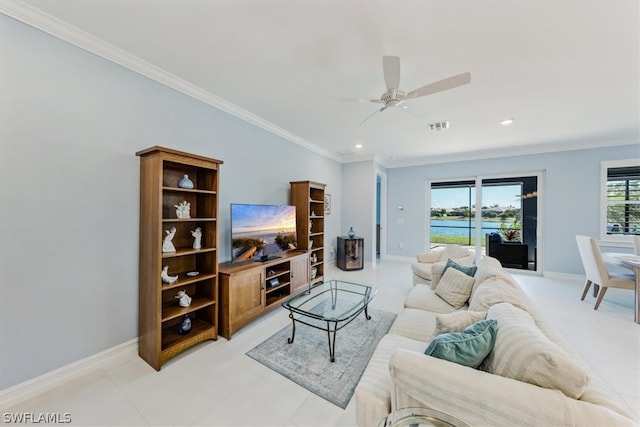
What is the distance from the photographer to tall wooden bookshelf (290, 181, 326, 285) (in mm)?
4051

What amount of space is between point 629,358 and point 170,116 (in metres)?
5.09

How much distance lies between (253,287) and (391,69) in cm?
261

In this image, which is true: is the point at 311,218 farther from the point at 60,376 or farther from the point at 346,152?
the point at 60,376

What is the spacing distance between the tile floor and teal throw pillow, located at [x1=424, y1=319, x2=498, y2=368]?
86cm

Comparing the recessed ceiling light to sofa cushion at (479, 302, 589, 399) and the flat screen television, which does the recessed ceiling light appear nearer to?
the flat screen television

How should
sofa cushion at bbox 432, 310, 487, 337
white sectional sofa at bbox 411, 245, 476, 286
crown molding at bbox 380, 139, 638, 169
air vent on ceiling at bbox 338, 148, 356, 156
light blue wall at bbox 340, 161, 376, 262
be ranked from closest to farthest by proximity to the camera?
sofa cushion at bbox 432, 310, 487, 337
white sectional sofa at bbox 411, 245, 476, 286
crown molding at bbox 380, 139, 638, 169
air vent on ceiling at bbox 338, 148, 356, 156
light blue wall at bbox 340, 161, 376, 262

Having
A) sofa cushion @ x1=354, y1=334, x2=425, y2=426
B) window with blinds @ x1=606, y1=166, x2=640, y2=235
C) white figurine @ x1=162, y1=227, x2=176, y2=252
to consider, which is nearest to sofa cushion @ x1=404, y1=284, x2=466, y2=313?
sofa cushion @ x1=354, y1=334, x2=425, y2=426

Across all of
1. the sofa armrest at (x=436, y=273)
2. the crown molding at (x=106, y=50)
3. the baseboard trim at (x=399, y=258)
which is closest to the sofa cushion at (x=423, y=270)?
the sofa armrest at (x=436, y=273)

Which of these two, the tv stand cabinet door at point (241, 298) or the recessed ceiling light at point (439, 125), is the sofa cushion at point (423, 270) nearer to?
the recessed ceiling light at point (439, 125)

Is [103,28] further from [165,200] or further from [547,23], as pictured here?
[547,23]

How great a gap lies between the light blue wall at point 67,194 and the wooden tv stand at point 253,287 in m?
0.81

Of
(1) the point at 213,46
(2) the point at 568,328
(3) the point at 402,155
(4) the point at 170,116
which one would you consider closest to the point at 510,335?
(2) the point at 568,328

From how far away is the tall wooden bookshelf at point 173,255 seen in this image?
2.02 metres

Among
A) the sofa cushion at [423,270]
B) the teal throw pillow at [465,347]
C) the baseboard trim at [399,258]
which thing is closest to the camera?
the teal throw pillow at [465,347]
